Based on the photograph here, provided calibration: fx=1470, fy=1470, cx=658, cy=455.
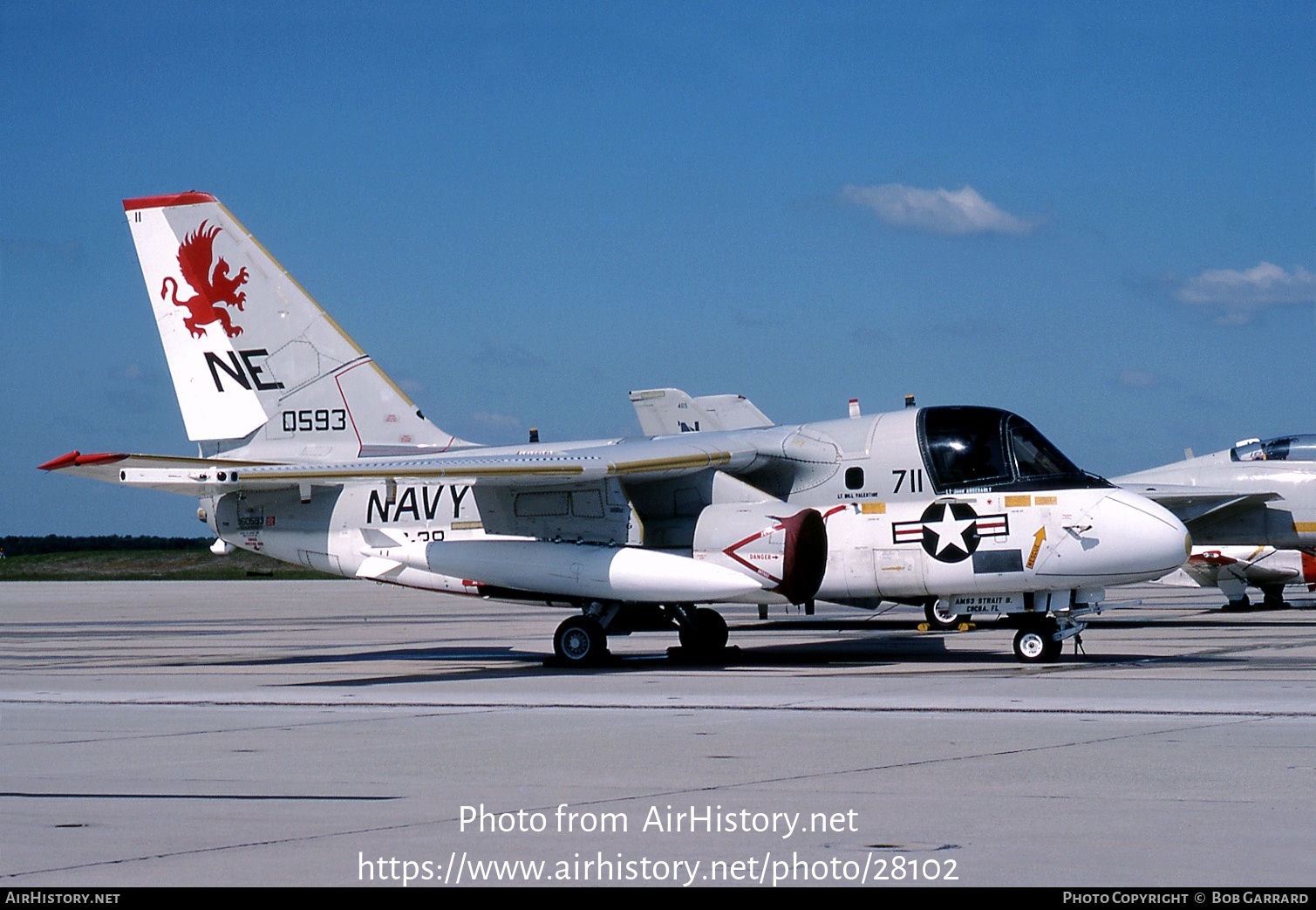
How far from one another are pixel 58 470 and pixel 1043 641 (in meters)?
10.9

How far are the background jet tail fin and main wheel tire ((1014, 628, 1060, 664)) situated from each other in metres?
7.94

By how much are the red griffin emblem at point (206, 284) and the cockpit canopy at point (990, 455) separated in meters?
9.14

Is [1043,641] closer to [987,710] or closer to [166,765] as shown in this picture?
[987,710]

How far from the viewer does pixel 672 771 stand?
8.54m

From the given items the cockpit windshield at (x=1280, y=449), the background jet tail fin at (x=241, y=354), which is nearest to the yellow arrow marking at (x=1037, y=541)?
the background jet tail fin at (x=241, y=354)

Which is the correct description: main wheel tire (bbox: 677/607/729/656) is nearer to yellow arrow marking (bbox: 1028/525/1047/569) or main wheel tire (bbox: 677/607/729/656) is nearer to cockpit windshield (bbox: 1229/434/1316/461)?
yellow arrow marking (bbox: 1028/525/1047/569)

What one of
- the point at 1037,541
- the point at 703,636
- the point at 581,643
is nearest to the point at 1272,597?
the point at 703,636

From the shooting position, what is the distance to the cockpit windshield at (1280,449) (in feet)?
82.6

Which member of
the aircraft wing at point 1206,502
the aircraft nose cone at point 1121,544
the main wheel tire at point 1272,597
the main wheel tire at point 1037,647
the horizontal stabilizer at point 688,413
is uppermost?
the horizontal stabilizer at point 688,413

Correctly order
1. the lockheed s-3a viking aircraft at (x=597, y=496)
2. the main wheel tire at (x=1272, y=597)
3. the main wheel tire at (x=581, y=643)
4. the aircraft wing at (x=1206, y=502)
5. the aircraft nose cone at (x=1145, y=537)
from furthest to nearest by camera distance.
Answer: the main wheel tire at (x=1272, y=597)
the aircraft wing at (x=1206, y=502)
the main wheel tire at (x=581, y=643)
the lockheed s-3a viking aircraft at (x=597, y=496)
the aircraft nose cone at (x=1145, y=537)

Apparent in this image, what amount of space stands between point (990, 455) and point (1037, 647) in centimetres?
216

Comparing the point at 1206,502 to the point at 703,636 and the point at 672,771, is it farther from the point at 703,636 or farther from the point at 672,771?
the point at 672,771

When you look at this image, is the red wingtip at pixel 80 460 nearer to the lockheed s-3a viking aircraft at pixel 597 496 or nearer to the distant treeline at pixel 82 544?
the lockheed s-3a viking aircraft at pixel 597 496

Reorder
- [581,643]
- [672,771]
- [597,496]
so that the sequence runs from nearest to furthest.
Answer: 1. [672,771]
2. [581,643]
3. [597,496]
